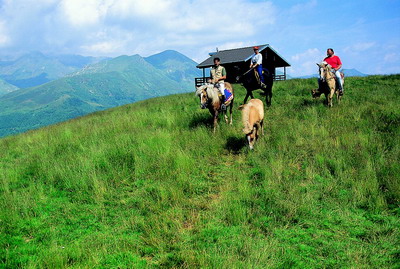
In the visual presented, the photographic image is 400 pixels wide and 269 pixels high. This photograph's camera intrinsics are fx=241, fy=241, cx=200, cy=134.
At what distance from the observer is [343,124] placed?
29.2ft

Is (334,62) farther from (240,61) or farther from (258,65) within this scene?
(240,61)

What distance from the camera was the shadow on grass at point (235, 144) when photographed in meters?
8.10

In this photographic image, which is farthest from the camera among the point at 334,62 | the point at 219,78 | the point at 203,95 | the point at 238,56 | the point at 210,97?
the point at 238,56

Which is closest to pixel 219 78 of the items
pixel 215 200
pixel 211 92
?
pixel 211 92

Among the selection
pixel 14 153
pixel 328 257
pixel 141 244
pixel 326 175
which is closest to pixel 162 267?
pixel 141 244

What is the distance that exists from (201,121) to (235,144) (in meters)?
3.33

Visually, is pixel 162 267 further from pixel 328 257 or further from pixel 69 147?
pixel 69 147

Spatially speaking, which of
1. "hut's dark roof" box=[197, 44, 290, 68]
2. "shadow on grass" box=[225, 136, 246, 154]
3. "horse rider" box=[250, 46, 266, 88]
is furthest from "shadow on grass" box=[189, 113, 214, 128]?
"hut's dark roof" box=[197, 44, 290, 68]

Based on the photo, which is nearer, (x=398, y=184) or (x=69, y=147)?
(x=398, y=184)

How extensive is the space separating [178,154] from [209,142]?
152cm

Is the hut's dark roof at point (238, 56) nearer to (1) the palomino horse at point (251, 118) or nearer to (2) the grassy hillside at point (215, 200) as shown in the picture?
(1) the palomino horse at point (251, 118)

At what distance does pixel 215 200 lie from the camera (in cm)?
536

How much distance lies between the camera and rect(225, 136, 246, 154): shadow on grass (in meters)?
8.10

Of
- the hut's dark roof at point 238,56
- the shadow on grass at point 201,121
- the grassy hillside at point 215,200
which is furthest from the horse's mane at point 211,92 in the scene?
the hut's dark roof at point 238,56
